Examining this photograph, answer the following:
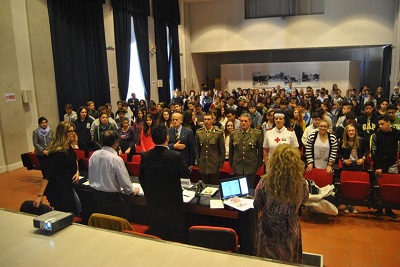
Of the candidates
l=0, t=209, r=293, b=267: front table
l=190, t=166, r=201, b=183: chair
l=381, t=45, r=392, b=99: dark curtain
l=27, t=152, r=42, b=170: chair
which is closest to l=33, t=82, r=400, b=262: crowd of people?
l=190, t=166, r=201, b=183: chair

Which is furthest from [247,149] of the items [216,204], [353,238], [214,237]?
[214,237]

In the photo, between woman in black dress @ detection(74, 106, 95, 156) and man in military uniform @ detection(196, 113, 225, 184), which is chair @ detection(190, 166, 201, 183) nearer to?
man in military uniform @ detection(196, 113, 225, 184)

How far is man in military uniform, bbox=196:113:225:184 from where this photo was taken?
183 inches

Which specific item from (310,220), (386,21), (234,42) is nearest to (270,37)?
(234,42)

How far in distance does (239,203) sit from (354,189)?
6.49ft

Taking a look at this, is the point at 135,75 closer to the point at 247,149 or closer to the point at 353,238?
the point at 247,149

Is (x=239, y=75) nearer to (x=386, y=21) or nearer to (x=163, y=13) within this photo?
(x=163, y=13)

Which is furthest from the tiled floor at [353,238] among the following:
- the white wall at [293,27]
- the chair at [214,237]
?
the white wall at [293,27]

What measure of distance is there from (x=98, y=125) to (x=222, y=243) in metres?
4.78

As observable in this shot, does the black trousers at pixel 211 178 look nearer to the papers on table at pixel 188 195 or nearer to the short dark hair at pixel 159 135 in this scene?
the papers on table at pixel 188 195

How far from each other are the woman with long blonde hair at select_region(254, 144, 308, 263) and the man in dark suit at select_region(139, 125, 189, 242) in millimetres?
819

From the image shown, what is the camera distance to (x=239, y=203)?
330 cm

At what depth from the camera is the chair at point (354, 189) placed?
14.3 feet

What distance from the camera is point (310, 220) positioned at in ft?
15.3
